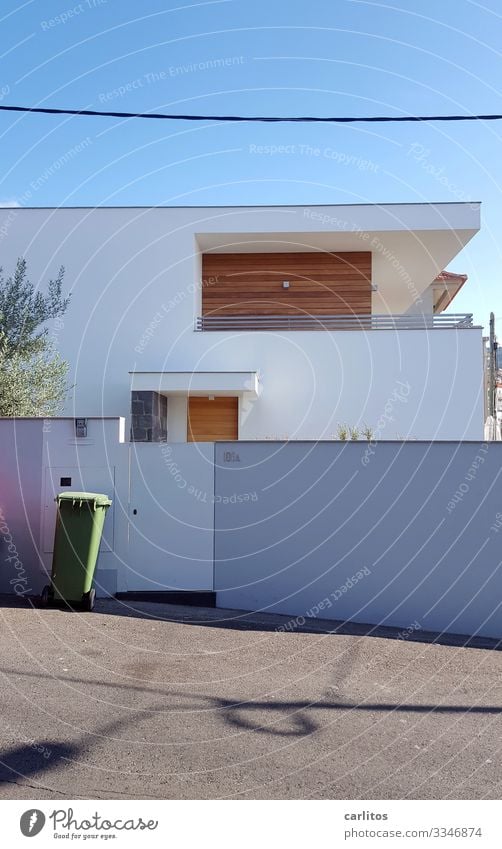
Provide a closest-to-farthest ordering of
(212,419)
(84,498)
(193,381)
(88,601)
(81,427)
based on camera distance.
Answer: (88,601)
(84,498)
(81,427)
(193,381)
(212,419)

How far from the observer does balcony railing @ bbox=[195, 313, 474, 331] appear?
619 inches

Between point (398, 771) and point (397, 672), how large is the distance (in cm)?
252

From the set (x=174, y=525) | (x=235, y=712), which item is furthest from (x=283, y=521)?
(x=235, y=712)

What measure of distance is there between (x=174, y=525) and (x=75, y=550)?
4.33 ft

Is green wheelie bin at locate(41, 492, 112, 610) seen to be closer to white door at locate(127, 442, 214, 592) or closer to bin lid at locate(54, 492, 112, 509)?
bin lid at locate(54, 492, 112, 509)

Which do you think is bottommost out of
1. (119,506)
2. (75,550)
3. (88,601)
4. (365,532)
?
(88,601)

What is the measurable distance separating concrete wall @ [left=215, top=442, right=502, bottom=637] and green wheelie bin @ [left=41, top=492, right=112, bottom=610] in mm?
1573

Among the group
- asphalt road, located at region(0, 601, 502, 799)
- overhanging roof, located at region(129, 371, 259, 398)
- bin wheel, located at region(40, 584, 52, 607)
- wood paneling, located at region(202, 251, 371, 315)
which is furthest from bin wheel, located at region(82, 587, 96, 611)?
wood paneling, located at region(202, 251, 371, 315)

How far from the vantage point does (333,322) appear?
17.0 metres

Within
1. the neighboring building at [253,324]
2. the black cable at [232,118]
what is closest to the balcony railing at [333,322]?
the neighboring building at [253,324]

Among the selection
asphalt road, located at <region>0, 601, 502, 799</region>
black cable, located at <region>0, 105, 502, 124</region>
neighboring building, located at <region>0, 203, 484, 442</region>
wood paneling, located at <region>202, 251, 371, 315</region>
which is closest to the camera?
asphalt road, located at <region>0, 601, 502, 799</region>

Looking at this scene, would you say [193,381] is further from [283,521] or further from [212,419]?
[283,521]

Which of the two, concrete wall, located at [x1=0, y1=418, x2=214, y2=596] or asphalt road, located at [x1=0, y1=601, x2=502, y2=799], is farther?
concrete wall, located at [x1=0, y1=418, x2=214, y2=596]

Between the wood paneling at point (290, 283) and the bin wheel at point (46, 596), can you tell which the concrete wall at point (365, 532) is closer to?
the bin wheel at point (46, 596)
